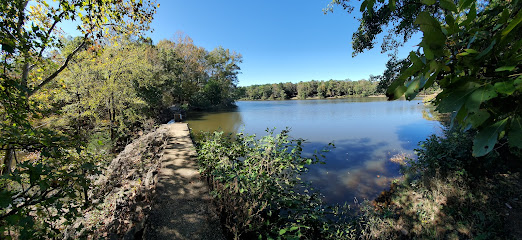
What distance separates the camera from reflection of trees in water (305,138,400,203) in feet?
20.0

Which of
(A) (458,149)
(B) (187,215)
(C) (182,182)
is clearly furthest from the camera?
(A) (458,149)

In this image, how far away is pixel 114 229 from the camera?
3289mm

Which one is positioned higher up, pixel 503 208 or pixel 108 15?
pixel 108 15

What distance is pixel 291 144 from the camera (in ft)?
11.0

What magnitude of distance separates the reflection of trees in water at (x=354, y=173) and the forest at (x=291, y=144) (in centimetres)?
54

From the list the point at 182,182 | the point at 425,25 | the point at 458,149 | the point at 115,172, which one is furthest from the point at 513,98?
the point at 115,172

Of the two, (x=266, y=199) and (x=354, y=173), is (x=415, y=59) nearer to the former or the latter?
(x=266, y=199)

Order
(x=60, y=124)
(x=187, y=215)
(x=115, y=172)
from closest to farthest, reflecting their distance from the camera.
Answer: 1. (x=187, y=215)
2. (x=115, y=172)
3. (x=60, y=124)

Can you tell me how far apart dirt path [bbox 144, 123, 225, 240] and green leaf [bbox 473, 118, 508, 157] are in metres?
2.79

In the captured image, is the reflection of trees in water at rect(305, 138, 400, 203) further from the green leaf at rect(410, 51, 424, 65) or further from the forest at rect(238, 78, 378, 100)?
the forest at rect(238, 78, 378, 100)

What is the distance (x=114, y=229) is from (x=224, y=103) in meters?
33.0

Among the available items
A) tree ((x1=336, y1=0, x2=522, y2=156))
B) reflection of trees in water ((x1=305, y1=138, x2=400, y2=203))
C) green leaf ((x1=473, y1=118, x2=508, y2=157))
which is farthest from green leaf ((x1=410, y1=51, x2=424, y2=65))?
reflection of trees in water ((x1=305, y1=138, x2=400, y2=203))

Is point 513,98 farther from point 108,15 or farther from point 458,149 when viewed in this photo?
point 458,149

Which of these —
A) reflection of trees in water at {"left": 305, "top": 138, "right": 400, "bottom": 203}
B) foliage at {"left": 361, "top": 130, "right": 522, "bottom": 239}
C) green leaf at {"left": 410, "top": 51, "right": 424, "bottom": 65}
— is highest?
green leaf at {"left": 410, "top": 51, "right": 424, "bottom": 65}
